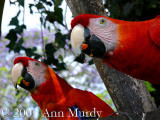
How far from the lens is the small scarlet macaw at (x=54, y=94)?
1405 mm

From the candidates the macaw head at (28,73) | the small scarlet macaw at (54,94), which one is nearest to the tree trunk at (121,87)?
the small scarlet macaw at (54,94)

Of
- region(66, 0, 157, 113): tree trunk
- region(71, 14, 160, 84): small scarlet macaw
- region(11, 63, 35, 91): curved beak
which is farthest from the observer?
region(11, 63, 35, 91): curved beak

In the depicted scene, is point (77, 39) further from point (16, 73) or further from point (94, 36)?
point (16, 73)

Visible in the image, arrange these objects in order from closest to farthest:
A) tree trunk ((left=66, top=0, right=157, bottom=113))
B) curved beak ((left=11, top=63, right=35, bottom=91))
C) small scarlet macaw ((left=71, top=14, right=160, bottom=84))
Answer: small scarlet macaw ((left=71, top=14, right=160, bottom=84))
tree trunk ((left=66, top=0, right=157, bottom=113))
curved beak ((left=11, top=63, right=35, bottom=91))

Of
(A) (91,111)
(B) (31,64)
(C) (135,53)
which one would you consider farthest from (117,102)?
(B) (31,64)

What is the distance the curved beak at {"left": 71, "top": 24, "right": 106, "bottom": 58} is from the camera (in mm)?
1052

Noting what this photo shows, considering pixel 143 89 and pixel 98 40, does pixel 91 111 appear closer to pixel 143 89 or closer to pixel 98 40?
pixel 143 89

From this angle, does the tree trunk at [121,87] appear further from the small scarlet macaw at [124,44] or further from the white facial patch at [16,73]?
the white facial patch at [16,73]

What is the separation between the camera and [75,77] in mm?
4074

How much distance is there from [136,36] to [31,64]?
0.77 m

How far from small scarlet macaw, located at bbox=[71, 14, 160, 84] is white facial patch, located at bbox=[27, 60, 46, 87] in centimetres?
54

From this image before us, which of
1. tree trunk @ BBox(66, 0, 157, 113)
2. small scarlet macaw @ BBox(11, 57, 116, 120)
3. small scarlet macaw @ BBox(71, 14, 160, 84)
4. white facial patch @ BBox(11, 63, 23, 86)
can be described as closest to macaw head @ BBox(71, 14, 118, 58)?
small scarlet macaw @ BBox(71, 14, 160, 84)

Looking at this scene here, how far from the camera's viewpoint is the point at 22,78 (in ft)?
4.90

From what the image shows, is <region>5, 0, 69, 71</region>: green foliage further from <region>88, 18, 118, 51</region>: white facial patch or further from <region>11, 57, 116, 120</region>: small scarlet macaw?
<region>88, 18, 118, 51</region>: white facial patch
